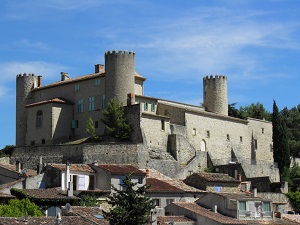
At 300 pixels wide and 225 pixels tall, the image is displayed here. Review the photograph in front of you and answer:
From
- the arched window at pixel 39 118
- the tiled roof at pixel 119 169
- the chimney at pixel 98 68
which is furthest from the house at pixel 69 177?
the chimney at pixel 98 68

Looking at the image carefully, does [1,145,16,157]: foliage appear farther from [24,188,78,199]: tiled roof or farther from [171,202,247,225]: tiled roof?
[171,202,247,225]: tiled roof

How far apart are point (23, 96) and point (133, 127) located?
17169 mm

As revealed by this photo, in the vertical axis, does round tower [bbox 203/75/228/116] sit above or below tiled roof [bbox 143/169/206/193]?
above

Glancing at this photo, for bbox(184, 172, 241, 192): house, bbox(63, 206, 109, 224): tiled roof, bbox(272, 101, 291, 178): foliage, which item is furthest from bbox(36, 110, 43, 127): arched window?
bbox(63, 206, 109, 224): tiled roof

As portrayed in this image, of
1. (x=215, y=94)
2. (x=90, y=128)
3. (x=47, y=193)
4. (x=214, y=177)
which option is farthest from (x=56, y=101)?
(x=47, y=193)

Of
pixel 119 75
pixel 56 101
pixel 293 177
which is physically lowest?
pixel 293 177

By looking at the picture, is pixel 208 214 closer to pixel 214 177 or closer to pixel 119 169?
pixel 119 169

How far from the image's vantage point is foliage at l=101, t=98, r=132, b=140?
77688 mm

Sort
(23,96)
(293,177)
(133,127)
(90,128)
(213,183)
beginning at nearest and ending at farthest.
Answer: (213,183), (133,127), (90,128), (293,177), (23,96)

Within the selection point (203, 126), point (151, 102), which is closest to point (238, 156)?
point (203, 126)

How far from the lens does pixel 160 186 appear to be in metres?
64.0

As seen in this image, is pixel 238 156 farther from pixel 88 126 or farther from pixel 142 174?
pixel 142 174

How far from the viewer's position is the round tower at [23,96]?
8906 centimetres

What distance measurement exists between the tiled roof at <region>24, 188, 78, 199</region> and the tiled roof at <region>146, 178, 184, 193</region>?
23.3ft
